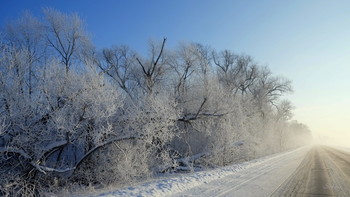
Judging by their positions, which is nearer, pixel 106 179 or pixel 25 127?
pixel 25 127

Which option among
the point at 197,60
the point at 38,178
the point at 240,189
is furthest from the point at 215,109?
the point at 38,178

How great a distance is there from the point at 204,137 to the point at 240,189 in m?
13.0

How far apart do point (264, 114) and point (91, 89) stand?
106 ft

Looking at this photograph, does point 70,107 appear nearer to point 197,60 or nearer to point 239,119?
point 239,119

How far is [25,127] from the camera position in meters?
10.9

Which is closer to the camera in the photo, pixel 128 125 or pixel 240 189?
pixel 240 189

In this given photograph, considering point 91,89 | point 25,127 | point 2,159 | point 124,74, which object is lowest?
point 2,159

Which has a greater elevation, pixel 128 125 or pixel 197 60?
pixel 197 60

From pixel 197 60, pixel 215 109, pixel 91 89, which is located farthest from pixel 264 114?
pixel 91 89

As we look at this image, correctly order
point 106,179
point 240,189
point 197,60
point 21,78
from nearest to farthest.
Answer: point 240,189 → point 21,78 → point 106,179 → point 197,60

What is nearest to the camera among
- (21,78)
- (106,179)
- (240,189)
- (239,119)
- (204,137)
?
(240,189)

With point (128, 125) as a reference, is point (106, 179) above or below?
below

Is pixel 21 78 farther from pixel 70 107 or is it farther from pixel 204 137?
pixel 204 137

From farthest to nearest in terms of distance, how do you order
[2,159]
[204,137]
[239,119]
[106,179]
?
[239,119], [204,137], [106,179], [2,159]
